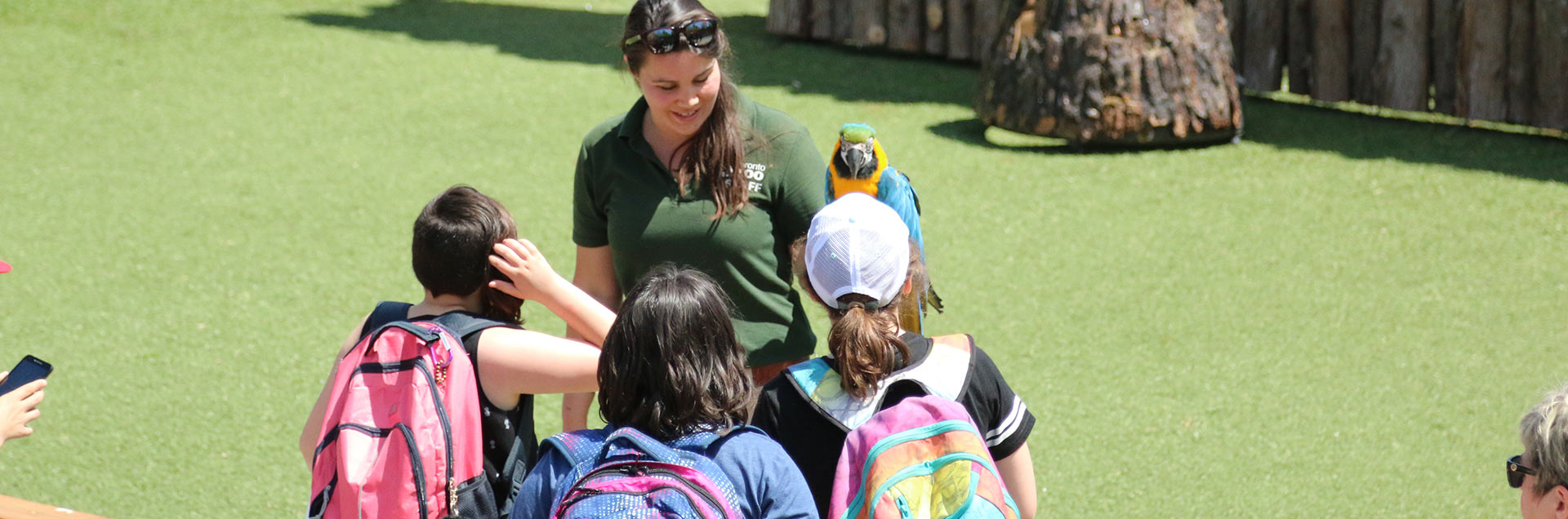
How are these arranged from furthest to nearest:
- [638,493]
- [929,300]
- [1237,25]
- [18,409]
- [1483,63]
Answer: [1237,25] → [1483,63] → [929,300] → [18,409] → [638,493]

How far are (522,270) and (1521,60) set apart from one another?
724cm

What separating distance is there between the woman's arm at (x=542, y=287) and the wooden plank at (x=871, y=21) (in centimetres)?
789

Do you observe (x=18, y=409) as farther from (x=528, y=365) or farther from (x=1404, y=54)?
(x=1404, y=54)

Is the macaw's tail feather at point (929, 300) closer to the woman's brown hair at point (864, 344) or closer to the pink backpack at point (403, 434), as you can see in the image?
the woman's brown hair at point (864, 344)

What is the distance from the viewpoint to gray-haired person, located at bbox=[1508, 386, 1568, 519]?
1.98 m

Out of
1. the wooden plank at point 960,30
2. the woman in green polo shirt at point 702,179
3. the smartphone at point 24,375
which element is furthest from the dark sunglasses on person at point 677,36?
the wooden plank at point 960,30

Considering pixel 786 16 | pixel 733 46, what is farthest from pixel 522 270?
pixel 786 16

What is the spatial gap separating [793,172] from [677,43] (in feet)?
1.36

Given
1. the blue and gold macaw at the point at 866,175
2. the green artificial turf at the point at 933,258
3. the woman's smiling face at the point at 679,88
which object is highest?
A: the woman's smiling face at the point at 679,88

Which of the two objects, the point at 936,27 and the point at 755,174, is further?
the point at 936,27

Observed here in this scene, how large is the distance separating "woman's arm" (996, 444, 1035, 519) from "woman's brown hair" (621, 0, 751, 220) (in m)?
0.98

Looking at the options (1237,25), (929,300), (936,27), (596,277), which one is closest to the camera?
(929,300)

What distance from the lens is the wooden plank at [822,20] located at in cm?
1038

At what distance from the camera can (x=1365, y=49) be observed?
8.26 metres
